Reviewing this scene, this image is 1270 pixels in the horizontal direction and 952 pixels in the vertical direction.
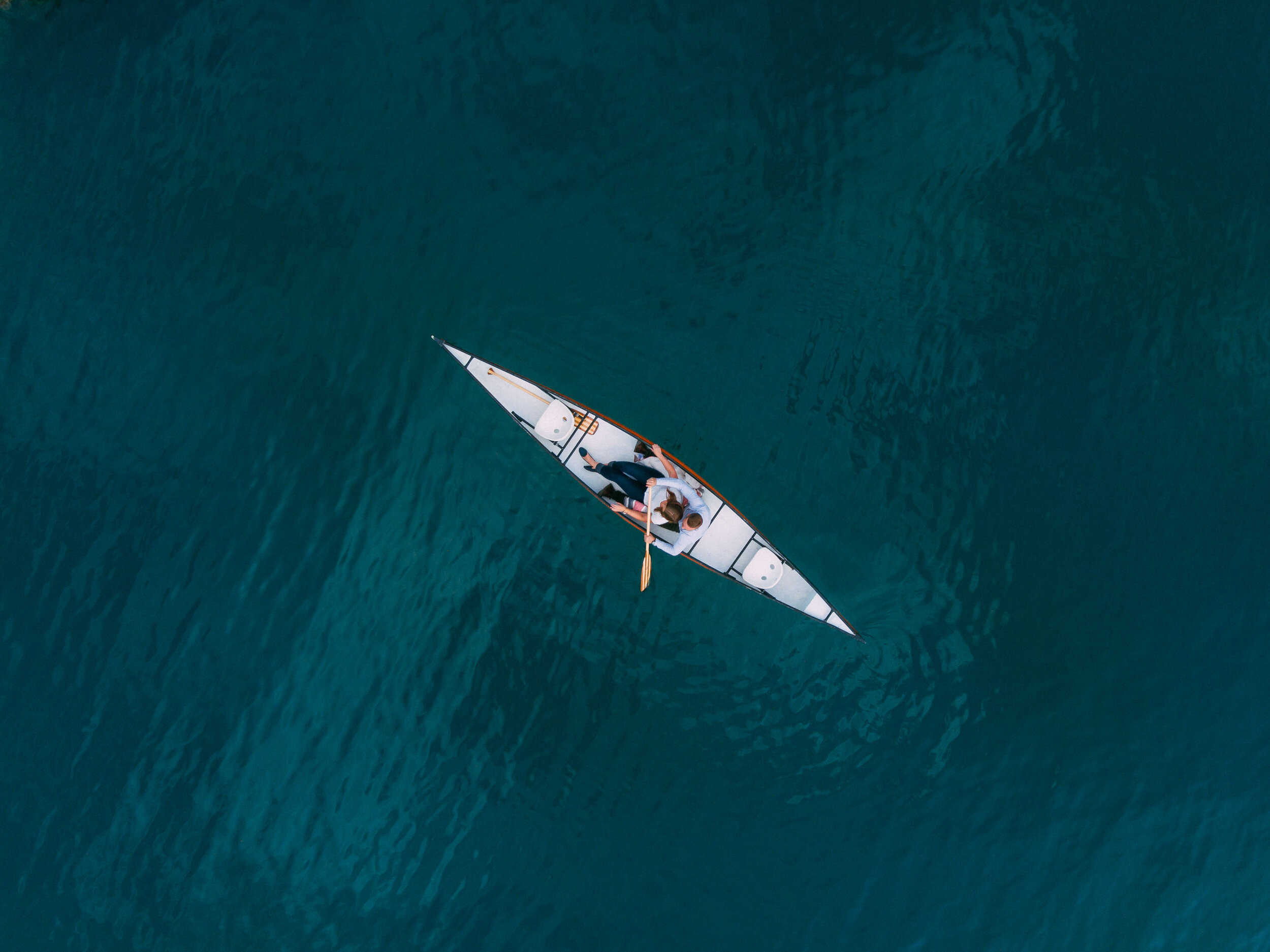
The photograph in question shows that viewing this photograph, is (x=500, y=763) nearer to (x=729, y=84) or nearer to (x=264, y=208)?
(x=264, y=208)

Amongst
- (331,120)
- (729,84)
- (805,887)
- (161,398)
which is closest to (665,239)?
(729,84)

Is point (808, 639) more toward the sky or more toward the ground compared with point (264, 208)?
more toward the ground

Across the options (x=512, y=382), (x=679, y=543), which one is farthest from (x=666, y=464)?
(x=512, y=382)

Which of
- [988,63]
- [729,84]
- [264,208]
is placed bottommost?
[264,208]

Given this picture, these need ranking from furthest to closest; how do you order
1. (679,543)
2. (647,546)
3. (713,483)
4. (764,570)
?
(713,483)
(764,570)
(679,543)
(647,546)

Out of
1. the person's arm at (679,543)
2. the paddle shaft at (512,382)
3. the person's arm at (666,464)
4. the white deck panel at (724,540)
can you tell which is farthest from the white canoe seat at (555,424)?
the white deck panel at (724,540)

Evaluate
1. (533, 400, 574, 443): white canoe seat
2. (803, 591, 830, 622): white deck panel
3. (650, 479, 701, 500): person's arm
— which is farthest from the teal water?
(650, 479, 701, 500): person's arm

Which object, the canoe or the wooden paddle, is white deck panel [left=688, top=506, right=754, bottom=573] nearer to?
the canoe

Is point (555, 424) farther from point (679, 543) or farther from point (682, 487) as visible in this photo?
point (679, 543)
